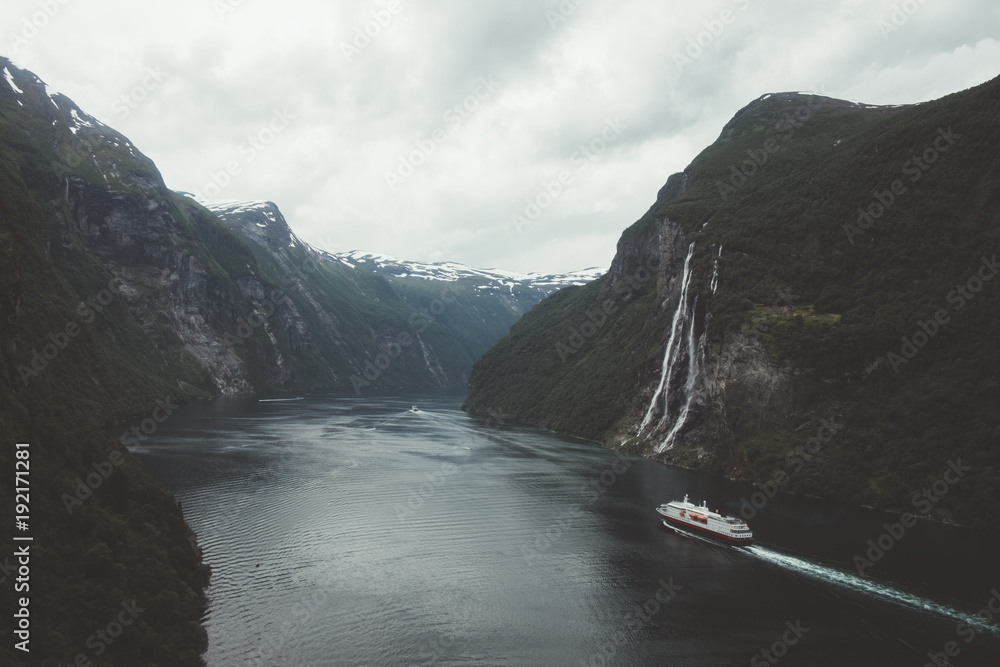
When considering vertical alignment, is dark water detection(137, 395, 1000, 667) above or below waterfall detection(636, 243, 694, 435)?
below

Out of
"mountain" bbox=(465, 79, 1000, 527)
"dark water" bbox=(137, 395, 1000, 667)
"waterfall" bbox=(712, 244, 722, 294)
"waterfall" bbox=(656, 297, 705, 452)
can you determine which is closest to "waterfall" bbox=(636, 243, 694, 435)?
"mountain" bbox=(465, 79, 1000, 527)

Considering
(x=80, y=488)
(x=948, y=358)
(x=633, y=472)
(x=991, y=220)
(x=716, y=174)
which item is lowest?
(x=633, y=472)

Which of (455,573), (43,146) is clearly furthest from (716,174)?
(43,146)

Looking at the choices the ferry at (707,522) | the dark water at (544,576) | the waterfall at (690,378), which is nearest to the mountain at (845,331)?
the waterfall at (690,378)

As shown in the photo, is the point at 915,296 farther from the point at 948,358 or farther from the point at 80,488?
the point at 80,488

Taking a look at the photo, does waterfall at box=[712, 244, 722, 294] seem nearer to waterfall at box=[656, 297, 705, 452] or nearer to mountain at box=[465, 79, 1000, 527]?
mountain at box=[465, 79, 1000, 527]

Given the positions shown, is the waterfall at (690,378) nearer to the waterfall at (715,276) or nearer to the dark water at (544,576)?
the waterfall at (715,276)
